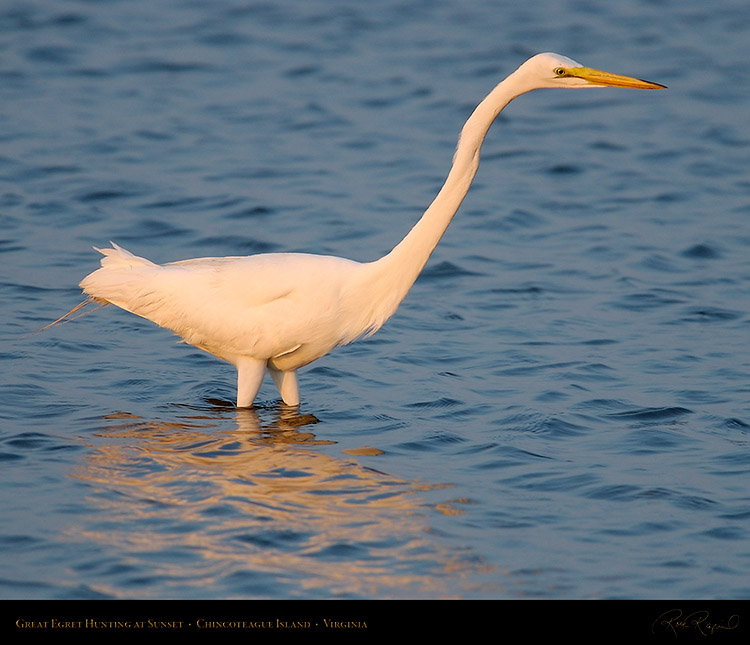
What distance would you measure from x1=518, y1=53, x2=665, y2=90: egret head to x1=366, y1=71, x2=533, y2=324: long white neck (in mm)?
90

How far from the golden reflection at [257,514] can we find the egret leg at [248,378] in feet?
0.43

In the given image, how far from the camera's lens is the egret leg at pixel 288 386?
311 inches

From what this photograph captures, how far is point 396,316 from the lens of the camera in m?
10.1

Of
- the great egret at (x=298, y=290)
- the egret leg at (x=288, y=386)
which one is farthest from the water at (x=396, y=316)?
the great egret at (x=298, y=290)

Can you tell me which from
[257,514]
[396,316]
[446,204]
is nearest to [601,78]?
[446,204]

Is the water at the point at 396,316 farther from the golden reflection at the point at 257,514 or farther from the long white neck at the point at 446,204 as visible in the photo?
the long white neck at the point at 446,204

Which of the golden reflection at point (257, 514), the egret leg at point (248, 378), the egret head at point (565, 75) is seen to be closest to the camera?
the golden reflection at point (257, 514)

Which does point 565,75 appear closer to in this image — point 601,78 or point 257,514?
point 601,78

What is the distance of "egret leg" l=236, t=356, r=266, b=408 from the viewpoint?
7602mm

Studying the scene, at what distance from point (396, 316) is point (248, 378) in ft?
8.98
